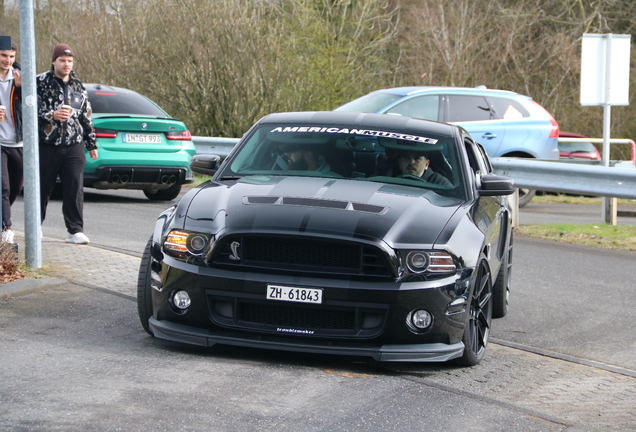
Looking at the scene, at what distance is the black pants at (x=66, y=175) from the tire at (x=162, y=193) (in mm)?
5542

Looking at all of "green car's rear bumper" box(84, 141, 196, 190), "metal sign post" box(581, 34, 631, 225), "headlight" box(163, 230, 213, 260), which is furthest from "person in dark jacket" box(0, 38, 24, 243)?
"metal sign post" box(581, 34, 631, 225)

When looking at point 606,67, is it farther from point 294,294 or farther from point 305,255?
point 294,294

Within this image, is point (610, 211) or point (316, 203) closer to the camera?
point (316, 203)

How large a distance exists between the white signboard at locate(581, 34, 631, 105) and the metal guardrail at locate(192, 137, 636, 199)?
1895 millimetres

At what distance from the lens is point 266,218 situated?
542 cm

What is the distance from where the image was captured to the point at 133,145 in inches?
534

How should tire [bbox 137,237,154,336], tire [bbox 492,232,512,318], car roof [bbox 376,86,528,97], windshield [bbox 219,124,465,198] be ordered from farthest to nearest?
car roof [bbox 376,86,528,97]
tire [bbox 492,232,512,318]
windshield [bbox 219,124,465,198]
tire [bbox 137,237,154,336]

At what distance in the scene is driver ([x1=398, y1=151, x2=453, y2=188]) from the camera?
661 cm

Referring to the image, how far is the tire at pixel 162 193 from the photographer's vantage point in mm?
15109

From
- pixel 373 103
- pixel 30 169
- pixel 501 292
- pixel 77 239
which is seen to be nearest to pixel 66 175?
pixel 77 239

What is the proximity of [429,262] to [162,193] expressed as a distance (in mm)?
10311

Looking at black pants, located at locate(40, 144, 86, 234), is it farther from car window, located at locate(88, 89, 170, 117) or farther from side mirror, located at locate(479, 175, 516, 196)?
car window, located at locate(88, 89, 170, 117)

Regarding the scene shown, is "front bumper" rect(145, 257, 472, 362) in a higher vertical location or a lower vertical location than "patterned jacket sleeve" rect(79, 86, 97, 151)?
lower

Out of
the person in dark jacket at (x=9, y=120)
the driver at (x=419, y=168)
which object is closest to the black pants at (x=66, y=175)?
the person in dark jacket at (x=9, y=120)
